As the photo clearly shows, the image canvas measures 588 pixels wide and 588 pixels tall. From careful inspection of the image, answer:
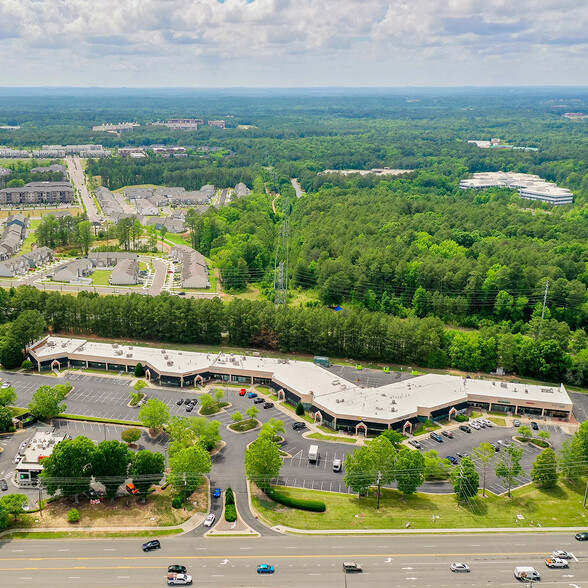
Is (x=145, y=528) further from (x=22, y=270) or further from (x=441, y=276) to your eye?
(x=22, y=270)

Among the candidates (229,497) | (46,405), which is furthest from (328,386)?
(46,405)

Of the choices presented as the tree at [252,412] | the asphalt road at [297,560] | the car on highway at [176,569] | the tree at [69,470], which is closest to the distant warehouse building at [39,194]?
the tree at [252,412]

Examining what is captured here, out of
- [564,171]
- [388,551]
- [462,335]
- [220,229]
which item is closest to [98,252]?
[220,229]

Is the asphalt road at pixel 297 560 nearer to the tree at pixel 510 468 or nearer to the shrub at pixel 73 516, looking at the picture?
the shrub at pixel 73 516

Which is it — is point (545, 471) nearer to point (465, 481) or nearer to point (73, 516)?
point (465, 481)

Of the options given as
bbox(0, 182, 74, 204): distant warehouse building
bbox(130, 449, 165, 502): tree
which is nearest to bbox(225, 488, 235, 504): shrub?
bbox(130, 449, 165, 502): tree

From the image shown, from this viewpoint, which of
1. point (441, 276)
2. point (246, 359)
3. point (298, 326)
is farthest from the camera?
point (441, 276)
